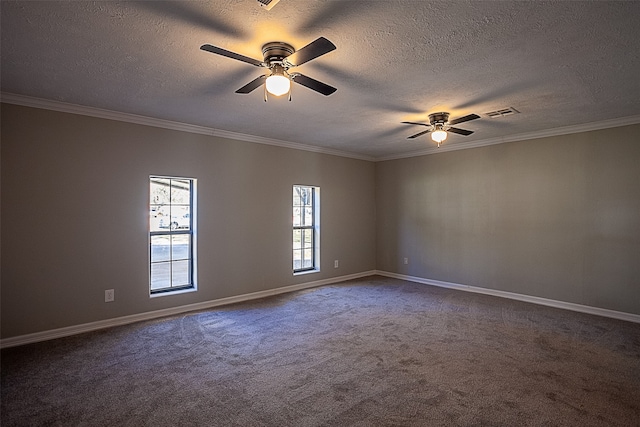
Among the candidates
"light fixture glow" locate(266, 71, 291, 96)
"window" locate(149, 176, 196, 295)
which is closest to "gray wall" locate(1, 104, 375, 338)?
"window" locate(149, 176, 196, 295)

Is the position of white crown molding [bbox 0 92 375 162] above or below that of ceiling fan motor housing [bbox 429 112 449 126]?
above

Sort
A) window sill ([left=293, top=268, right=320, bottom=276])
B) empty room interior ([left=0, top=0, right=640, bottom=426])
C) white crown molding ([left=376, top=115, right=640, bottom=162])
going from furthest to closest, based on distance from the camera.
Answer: window sill ([left=293, top=268, right=320, bottom=276]) → white crown molding ([left=376, top=115, right=640, bottom=162]) → empty room interior ([left=0, top=0, right=640, bottom=426])

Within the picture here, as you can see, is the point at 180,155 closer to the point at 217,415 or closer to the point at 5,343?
the point at 5,343

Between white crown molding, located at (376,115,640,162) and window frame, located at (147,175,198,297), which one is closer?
white crown molding, located at (376,115,640,162)

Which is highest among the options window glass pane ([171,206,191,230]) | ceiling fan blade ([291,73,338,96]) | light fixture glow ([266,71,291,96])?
ceiling fan blade ([291,73,338,96])

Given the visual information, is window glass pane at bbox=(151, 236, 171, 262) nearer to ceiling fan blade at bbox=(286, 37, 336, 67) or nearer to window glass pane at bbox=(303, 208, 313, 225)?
window glass pane at bbox=(303, 208, 313, 225)

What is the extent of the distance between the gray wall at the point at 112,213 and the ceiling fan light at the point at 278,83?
263cm

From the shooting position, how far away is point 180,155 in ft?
14.9

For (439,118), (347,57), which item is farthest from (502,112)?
(347,57)

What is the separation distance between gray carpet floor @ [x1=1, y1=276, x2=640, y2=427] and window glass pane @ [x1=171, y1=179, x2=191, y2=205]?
1.55 meters

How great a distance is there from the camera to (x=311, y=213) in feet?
20.6

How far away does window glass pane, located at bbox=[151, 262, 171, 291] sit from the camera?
14.7ft

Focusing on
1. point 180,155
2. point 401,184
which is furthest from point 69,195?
point 401,184

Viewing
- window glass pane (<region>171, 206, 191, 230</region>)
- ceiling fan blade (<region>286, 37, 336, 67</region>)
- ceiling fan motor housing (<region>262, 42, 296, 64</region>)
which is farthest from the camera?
window glass pane (<region>171, 206, 191, 230</region>)
